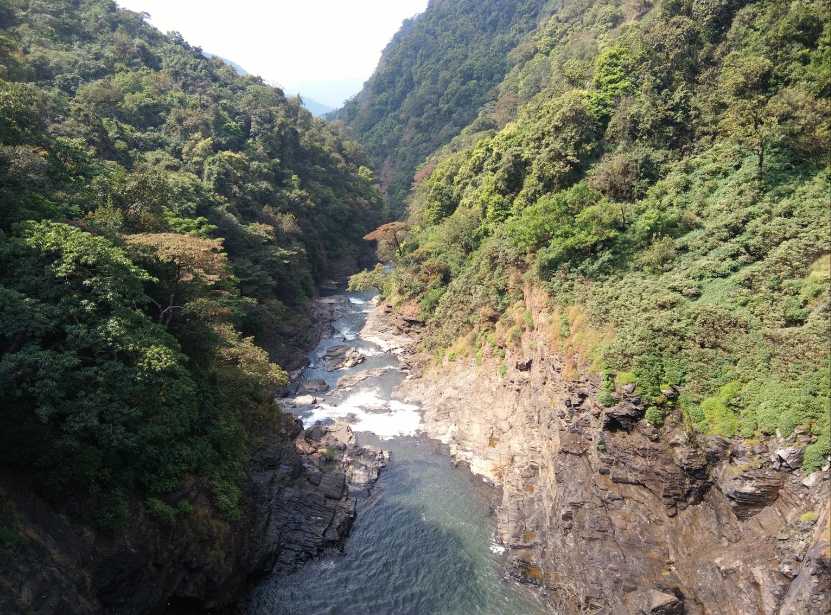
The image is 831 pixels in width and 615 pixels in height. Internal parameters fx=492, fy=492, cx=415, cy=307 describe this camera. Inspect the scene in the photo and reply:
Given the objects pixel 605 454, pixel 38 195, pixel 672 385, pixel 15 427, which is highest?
pixel 38 195

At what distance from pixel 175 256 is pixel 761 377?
84.9 ft

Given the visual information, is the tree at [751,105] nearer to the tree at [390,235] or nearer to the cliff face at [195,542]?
the cliff face at [195,542]

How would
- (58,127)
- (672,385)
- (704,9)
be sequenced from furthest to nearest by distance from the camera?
1. (58,127)
2. (704,9)
3. (672,385)

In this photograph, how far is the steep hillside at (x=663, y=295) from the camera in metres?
18.4

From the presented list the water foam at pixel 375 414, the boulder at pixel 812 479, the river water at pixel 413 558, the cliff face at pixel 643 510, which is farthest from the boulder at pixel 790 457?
the water foam at pixel 375 414

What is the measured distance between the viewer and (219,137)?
227 feet

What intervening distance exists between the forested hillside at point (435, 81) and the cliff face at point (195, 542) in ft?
266

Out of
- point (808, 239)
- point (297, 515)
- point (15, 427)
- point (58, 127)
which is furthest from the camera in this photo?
point (58, 127)

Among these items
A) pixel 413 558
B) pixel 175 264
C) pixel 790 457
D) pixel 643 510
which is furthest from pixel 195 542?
pixel 790 457

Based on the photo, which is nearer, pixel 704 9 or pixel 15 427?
pixel 15 427

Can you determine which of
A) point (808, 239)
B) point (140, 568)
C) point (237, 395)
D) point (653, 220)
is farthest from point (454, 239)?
point (140, 568)

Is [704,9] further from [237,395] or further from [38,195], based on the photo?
[38,195]

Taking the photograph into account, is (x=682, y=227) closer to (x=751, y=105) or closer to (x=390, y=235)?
(x=751, y=105)

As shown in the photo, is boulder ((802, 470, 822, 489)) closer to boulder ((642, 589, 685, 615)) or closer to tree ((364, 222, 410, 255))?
boulder ((642, 589, 685, 615))
